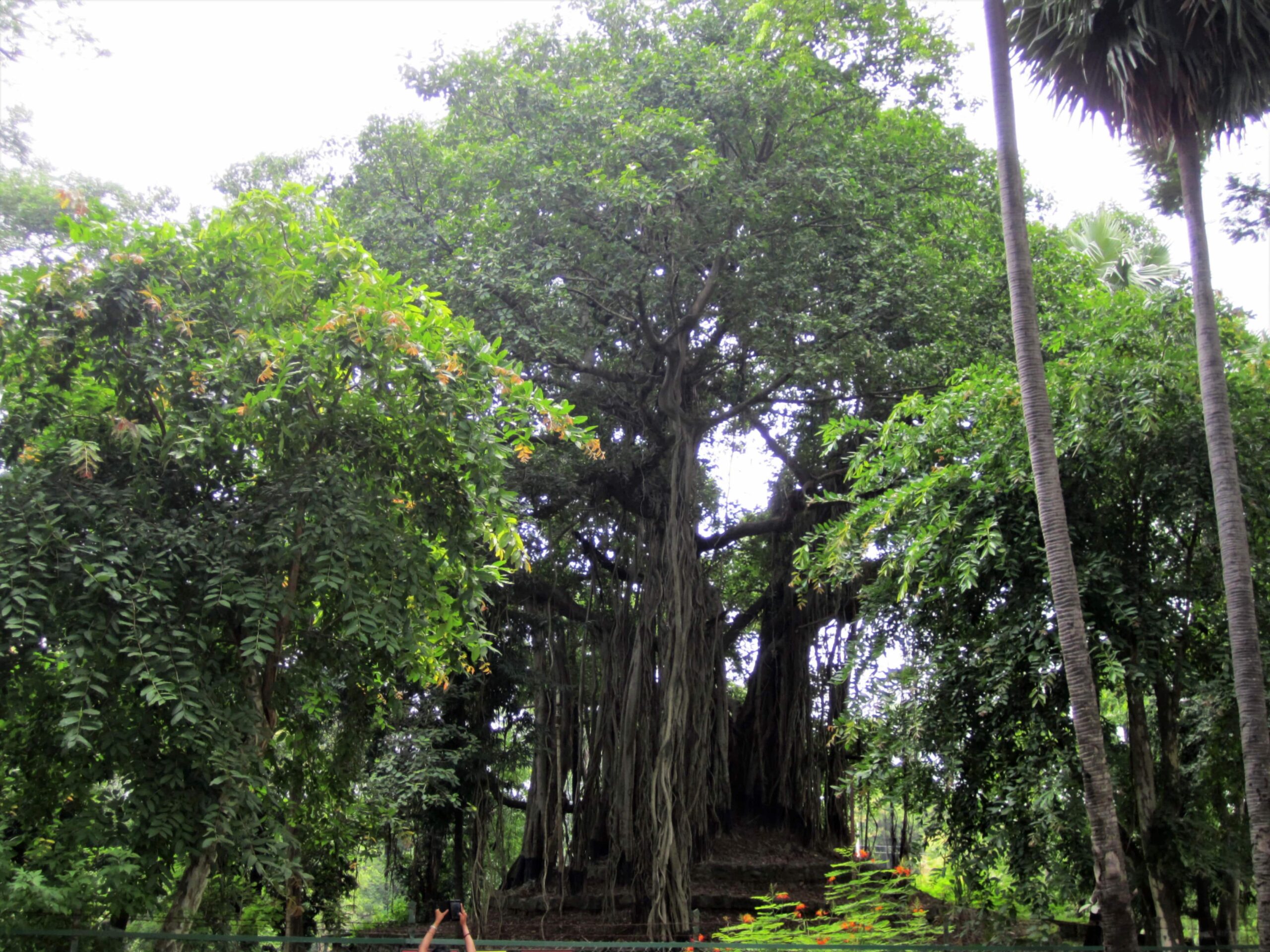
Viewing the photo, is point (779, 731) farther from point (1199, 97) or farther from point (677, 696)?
point (1199, 97)

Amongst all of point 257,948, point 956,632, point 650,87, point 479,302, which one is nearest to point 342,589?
point 956,632

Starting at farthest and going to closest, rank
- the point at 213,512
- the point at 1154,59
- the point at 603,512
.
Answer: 1. the point at 603,512
2. the point at 1154,59
3. the point at 213,512

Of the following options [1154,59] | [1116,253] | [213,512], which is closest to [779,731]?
[1116,253]

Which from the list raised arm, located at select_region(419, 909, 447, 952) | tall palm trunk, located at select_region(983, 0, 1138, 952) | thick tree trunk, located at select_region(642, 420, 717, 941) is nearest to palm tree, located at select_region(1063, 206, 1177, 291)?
tall palm trunk, located at select_region(983, 0, 1138, 952)

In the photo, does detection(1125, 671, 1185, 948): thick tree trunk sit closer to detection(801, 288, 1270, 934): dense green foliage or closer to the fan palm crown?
detection(801, 288, 1270, 934): dense green foliage

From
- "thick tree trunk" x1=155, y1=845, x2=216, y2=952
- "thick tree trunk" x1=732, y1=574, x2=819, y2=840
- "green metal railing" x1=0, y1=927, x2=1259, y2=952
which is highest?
"thick tree trunk" x1=732, y1=574, x2=819, y2=840

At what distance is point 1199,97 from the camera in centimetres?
532

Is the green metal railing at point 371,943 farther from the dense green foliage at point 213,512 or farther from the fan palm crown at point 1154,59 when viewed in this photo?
the fan palm crown at point 1154,59

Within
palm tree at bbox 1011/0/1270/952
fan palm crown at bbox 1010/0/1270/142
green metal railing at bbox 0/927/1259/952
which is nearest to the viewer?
green metal railing at bbox 0/927/1259/952

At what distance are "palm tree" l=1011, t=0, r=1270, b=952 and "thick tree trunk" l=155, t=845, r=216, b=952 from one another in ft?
14.2

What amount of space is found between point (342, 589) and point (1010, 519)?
362 cm

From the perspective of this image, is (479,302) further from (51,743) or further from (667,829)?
(51,743)

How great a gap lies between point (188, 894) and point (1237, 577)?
4.66 metres

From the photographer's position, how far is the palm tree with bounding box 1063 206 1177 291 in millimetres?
7391
